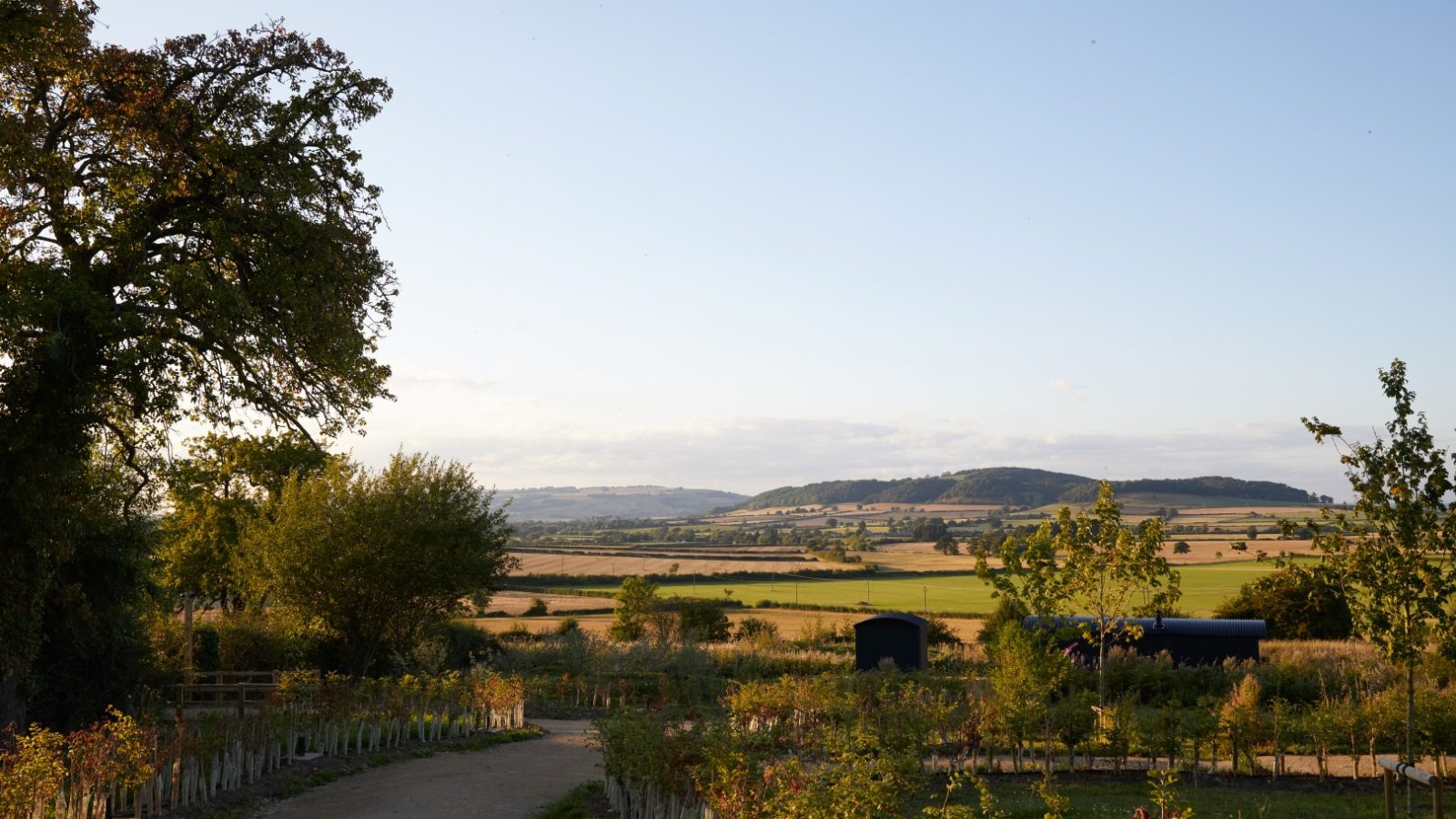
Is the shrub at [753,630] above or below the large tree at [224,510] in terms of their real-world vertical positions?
below

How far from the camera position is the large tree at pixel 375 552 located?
29891 mm

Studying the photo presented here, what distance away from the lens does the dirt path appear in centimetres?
1509

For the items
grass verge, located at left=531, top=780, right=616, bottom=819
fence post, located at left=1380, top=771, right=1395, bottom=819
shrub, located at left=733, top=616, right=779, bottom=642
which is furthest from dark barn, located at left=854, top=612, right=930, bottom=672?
fence post, located at left=1380, top=771, right=1395, bottom=819

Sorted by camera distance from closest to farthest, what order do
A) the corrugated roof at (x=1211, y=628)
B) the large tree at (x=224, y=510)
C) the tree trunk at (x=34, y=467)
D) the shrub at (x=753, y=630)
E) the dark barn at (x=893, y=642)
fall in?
the tree trunk at (x=34, y=467) < the corrugated roof at (x=1211, y=628) < the dark barn at (x=893, y=642) < the large tree at (x=224, y=510) < the shrub at (x=753, y=630)

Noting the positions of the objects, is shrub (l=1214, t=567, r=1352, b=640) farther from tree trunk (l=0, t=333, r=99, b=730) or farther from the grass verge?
tree trunk (l=0, t=333, r=99, b=730)

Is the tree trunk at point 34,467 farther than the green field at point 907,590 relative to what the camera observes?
No

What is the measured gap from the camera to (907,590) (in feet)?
258

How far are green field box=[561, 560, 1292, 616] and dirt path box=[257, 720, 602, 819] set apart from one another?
4531 centimetres

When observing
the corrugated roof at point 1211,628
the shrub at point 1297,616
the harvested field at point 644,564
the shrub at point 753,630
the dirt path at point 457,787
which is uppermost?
the dirt path at point 457,787

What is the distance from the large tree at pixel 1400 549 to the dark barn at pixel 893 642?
25014 mm

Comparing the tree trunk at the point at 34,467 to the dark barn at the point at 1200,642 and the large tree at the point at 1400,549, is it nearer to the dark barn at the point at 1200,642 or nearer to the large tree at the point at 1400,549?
the large tree at the point at 1400,549

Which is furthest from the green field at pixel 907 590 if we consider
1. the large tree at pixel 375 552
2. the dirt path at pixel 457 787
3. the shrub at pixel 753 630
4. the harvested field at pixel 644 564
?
the dirt path at pixel 457 787

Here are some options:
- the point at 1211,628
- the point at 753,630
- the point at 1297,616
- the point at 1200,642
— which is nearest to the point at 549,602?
the point at 753,630

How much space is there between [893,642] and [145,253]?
28356 mm
